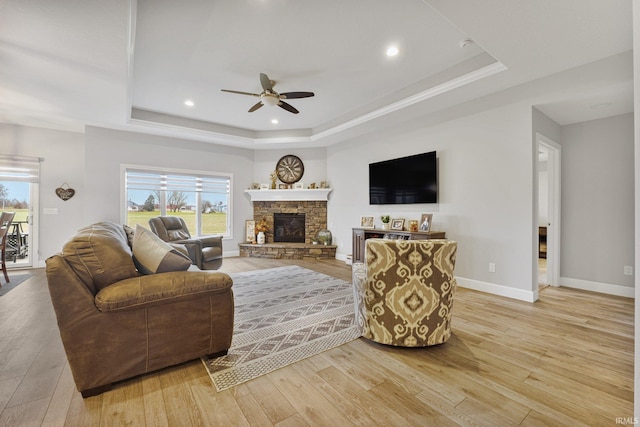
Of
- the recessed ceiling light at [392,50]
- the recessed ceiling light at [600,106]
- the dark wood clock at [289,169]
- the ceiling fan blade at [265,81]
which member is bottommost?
the dark wood clock at [289,169]

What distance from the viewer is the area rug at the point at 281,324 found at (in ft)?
6.35

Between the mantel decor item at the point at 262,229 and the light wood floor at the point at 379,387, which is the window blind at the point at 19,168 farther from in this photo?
the mantel decor item at the point at 262,229

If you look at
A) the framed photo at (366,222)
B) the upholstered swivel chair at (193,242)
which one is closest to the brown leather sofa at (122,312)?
the upholstered swivel chair at (193,242)

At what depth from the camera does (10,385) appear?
1691 millimetres

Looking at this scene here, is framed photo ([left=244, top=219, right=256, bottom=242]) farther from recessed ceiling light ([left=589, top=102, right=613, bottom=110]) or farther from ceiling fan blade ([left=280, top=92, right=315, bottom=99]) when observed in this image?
recessed ceiling light ([left=589, top=102, right=613, bottom=110])

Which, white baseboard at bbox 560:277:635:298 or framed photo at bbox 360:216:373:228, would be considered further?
framed photo at bbox 360:216:373:228

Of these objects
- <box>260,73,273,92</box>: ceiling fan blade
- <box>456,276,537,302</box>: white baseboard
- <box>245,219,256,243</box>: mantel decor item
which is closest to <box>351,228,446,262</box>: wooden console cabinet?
<box>456,276,537,302</box>: white baseboard

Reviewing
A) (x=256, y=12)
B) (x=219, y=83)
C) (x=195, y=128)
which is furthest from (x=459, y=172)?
(x=195, y=128)

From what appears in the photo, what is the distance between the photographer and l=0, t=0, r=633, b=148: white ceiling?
2.21m

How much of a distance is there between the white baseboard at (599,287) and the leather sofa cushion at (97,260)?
529 centimetres

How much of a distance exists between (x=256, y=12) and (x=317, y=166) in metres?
4.15

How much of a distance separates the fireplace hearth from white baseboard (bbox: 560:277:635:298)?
4818 millimetres

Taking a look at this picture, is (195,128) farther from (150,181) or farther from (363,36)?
(363,36)

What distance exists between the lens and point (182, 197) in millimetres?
6031
